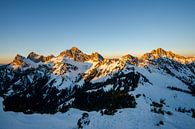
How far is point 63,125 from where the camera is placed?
69562mm

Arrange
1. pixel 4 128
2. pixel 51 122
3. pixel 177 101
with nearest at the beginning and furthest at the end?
pixel 4 128, pixel 51 122, pixel 177 101

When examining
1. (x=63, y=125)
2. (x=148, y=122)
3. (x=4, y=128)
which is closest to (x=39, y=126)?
(x=63, y=125)

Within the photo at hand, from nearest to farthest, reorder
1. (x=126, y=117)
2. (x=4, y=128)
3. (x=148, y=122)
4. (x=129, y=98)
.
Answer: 1. (x=4, y=128)
2. (x=148, y=122)
3. (x=126, y=117)
4. (x=129, y=98)

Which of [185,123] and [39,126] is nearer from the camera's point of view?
[185,123]

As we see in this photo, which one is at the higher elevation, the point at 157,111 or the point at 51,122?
the point at 157,111

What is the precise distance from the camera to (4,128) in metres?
49.0

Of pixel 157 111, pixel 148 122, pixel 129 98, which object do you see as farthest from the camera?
pixel 129 98

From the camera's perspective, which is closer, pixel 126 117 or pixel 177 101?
pixel 126 117

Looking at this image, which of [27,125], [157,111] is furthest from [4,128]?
[157,111]

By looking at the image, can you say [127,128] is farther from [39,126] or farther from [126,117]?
[39,126]

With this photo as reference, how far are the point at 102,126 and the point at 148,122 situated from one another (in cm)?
1161

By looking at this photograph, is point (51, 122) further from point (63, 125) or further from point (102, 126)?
point (102, 126)

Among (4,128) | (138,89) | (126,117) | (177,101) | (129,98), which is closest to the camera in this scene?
(4,128)

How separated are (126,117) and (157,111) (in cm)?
1082
